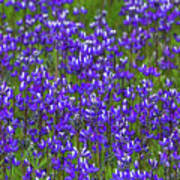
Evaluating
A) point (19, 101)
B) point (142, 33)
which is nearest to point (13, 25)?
point (142, 33)

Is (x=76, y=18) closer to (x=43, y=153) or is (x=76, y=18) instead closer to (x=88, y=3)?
(x=88, y=3)

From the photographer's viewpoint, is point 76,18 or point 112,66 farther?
point 76,18

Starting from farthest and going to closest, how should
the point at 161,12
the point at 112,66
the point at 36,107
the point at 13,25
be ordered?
1. the point at 13,25
2. the point at 161,12
3. the point at 112,66
4. the point at 36,107

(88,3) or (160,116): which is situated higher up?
(88,3)

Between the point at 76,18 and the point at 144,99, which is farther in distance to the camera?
the point at 76,18

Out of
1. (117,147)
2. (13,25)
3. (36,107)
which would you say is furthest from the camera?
(13,25)

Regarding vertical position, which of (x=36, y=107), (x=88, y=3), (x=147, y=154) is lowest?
(x=147, y=154)

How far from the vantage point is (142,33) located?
8.39m

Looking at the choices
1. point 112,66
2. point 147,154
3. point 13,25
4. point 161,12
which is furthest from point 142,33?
point 147,154

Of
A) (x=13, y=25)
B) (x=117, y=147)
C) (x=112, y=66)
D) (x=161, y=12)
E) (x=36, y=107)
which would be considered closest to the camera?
(x=117, y=147)

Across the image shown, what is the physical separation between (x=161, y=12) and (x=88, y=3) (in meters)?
1.87

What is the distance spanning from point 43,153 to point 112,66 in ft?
5.25

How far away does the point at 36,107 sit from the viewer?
6.29 meters

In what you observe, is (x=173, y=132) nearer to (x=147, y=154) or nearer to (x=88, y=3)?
(x=147, y=154)
